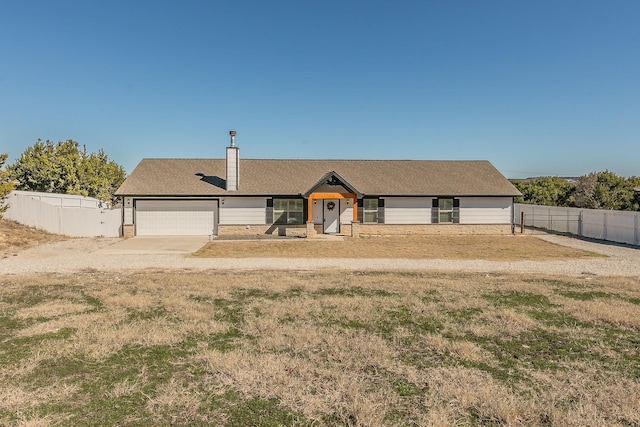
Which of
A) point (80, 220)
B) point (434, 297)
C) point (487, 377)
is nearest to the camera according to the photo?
point (487, 377)

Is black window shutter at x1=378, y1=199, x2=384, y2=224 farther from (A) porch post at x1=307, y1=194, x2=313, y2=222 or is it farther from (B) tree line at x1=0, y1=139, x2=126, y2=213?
(B) tree line at x1=0, y1=139, x2=126, y2=213

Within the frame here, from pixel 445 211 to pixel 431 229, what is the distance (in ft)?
5.68

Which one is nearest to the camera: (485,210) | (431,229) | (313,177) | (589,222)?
(589,222)

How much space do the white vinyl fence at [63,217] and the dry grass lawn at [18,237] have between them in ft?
2.29

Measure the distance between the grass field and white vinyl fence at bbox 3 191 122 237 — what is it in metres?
16.6

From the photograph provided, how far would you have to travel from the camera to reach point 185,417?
403cm

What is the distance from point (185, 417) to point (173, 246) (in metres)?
17.9

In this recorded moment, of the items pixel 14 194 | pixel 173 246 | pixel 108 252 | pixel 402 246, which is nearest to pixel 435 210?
pixel 402 246

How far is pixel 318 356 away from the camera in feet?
18.6

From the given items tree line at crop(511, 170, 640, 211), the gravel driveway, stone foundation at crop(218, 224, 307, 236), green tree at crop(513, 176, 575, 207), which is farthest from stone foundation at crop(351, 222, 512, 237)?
green tree at crop(513, 176, 575, 207)

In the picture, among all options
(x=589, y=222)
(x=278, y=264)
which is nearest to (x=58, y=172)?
(x=278, y=264)

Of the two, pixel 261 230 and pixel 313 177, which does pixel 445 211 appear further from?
pixel 261 230

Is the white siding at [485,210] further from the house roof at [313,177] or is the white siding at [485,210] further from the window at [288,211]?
the window at [288,211]

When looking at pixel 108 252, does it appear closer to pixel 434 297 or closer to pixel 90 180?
pixel 434 297
